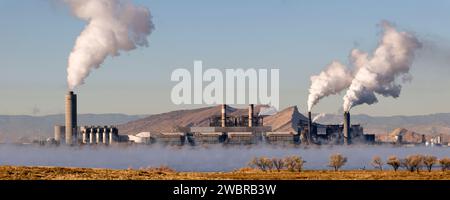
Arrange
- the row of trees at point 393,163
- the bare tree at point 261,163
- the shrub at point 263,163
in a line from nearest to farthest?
the row of trees at point 393,163 → the shrub at point 263,163 → the bare tree at point 261,163

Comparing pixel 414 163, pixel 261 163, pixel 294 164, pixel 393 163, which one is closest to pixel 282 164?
pixel 261 163

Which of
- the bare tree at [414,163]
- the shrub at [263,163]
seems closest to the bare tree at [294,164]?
the shrub at [263,163]

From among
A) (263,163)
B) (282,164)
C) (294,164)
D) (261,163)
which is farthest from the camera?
(261,163)

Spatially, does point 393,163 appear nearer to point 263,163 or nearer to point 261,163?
point 263,163

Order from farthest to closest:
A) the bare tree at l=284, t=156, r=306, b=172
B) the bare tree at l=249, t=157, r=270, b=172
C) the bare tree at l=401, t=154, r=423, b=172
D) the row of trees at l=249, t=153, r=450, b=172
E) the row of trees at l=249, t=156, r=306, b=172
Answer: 1. the bare tree at l=249, t=157, r=270, b=172
2. the row of trees at l=249, t=156, r=306, b=172
3. the bare tree at l=284, t=156, r=306, b=172
4. the row of trees at l=249, t=153, r=450, b=172
5. the bare tree at l=401, t=154, r=423, b=172

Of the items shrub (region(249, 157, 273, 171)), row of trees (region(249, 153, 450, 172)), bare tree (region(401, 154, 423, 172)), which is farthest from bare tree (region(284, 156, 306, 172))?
bare tree (region(401, 154, 423, 172))

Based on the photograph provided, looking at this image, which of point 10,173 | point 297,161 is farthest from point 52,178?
point 297,161

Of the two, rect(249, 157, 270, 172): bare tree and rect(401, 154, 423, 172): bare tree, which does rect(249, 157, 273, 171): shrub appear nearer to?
rect(249, 157, 270, 172): bare tree

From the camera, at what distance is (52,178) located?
7912 centimetres

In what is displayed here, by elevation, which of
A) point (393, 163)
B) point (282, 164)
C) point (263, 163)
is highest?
point (393, 163)

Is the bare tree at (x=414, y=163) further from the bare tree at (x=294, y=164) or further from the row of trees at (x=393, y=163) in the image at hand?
the bare tree at (x=294, y=164)
